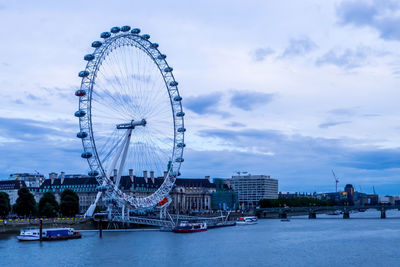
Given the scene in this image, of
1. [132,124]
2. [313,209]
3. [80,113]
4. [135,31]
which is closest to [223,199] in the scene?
[313,209]

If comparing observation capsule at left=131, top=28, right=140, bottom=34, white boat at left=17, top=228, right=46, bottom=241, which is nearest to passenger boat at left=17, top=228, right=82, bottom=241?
white boat at left=17, top=228, right=46, bottom=241

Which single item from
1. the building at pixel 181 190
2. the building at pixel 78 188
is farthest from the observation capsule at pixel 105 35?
the building at pixel 78 188

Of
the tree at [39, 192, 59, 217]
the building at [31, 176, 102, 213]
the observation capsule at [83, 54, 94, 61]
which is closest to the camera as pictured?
the observation capsule at [83, 54, 94, 61]

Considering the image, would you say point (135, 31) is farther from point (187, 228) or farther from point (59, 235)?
point (187, 228)

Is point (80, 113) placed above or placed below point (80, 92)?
below

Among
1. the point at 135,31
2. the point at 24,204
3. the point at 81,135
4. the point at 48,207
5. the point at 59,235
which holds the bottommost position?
the point at 59,235

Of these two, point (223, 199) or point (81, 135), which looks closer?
point (81, 135)

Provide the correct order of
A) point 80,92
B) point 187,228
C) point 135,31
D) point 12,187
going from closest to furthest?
1. point 80,92
2. point 135,31
3. point 187,228
4. point 12,187

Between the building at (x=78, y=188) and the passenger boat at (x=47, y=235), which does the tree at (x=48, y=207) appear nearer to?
A: the passenger boat at (x=47, y=235)

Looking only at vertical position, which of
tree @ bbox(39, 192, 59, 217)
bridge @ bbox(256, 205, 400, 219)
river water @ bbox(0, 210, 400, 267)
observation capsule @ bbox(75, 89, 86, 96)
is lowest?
river water @ bbox(0, 210, 400, 267)

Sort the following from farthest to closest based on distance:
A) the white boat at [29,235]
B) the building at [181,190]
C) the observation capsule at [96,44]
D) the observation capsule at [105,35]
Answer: the building at [181,190], the white boat at [29,235], the observation capsule at [105,35], the observation capsule at [96,44]

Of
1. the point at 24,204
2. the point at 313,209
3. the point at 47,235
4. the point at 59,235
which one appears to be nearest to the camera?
the point at 47,235

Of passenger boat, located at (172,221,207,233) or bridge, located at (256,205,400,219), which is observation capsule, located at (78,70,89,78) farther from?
bridge, located at (256,205,400,219)

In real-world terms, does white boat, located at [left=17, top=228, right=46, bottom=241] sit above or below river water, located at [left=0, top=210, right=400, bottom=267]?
above
